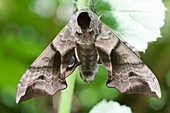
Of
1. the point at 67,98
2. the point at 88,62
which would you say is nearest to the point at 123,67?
the point at 88,62

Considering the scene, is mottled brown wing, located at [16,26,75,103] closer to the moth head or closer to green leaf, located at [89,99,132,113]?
the moth head

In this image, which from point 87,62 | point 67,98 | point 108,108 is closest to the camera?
point 67,98

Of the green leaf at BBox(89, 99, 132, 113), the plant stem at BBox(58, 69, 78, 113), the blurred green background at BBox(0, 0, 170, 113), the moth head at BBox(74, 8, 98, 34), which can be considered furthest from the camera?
the blurred green background at BBox(0, 0, 170, 113)

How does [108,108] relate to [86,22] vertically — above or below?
below

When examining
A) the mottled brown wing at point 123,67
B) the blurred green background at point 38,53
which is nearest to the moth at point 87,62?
the mottled brown wing at point 123,67

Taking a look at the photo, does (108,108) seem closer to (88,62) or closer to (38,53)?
(88,62)

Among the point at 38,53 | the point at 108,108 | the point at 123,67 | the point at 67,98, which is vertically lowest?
the point at 38,53

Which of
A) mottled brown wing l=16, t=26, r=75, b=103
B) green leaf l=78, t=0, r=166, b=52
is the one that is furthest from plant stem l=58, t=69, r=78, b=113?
green leaf l=78, t=0, r=166, b=52

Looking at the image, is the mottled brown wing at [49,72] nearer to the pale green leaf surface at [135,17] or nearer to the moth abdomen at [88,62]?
the moth abdomen at [88,62]

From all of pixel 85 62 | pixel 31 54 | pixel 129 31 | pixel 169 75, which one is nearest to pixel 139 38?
pixel 129 31
